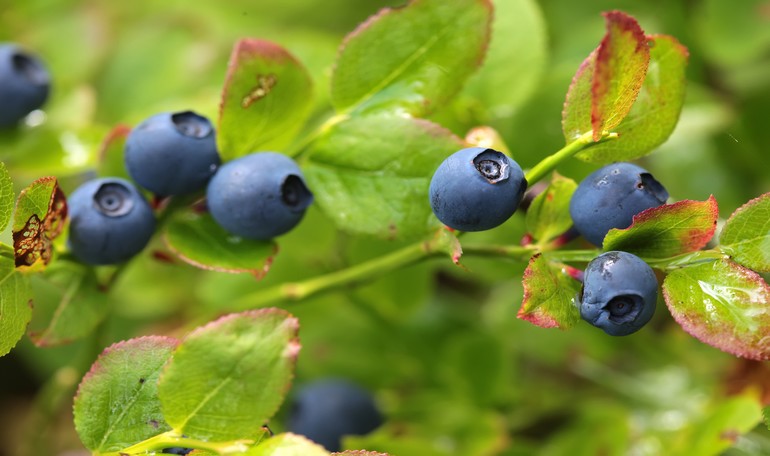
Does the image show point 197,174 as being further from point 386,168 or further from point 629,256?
point 629,256

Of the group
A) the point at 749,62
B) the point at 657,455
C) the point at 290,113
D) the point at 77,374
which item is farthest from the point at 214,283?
the point at 749,62

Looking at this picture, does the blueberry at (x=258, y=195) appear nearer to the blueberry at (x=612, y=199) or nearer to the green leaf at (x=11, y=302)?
the green leaf at (x=11, y=302)

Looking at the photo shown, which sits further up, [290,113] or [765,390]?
[290,113]

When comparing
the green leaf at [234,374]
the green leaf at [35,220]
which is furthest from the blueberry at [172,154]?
the green leaf at [234,374]

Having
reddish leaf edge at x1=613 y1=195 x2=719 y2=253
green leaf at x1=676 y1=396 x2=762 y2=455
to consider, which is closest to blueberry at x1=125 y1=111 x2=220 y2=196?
reddish leaf edge at x1=613 y1=195 x2=719 y2=253

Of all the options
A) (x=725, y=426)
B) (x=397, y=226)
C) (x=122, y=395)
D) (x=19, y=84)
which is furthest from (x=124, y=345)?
(x=725, y=426)
